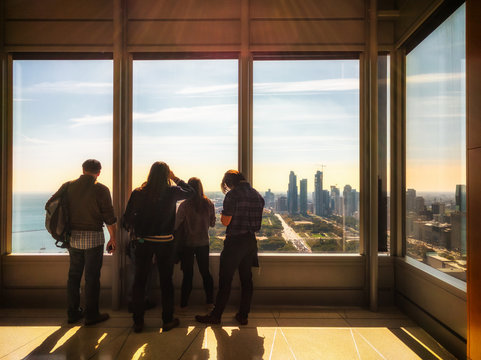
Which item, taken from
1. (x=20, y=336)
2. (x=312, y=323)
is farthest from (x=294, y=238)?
(x=20, y=336)

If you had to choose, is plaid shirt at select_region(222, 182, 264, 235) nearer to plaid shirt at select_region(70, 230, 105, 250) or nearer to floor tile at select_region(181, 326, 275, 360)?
floor tile at select_region(181, 326, 275, 360)

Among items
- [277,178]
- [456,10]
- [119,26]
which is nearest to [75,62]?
[119,26]

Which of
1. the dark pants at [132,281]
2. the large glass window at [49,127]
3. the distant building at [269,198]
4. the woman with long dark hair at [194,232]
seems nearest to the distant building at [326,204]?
the distant building at [269,198]

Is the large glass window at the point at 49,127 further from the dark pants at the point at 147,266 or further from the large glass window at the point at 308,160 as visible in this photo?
the large glass window at the point at 308,160

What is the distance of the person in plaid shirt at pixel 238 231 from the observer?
118 inches

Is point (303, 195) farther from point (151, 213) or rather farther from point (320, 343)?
point (151, 213)

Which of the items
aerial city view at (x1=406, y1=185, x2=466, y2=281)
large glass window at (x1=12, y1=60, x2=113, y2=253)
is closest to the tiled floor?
aerial city view at (x1=406, y1=185, x2=466, y2=281)

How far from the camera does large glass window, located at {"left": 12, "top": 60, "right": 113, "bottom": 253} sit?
3.82 meters

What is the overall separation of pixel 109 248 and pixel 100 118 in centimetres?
164

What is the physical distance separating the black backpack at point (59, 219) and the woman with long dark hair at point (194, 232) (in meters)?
1.09

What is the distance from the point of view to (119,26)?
365 centimetres

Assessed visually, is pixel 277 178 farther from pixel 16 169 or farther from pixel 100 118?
pixel 16 169

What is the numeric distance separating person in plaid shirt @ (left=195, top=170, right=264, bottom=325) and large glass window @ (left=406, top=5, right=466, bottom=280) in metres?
1.78

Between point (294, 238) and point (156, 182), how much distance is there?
6.20 feet
